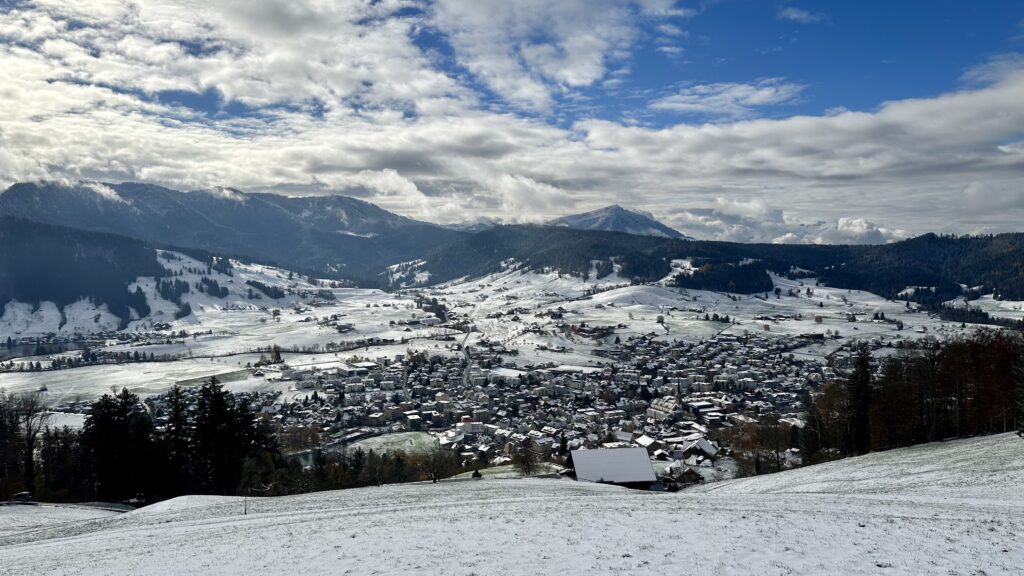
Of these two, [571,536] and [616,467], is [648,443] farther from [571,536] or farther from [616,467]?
[571,536]

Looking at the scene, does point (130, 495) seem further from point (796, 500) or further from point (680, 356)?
point (680, 356)

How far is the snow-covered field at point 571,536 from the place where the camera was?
39.4 feet

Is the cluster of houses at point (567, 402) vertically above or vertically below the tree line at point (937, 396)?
below

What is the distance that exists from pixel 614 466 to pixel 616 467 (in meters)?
0.17

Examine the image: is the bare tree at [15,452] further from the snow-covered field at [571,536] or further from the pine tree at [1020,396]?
the pine tree at [1020,396]

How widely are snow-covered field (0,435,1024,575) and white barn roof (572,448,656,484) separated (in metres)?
18.2

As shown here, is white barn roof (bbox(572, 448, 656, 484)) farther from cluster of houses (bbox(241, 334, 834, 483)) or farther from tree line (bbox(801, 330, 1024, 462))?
tree line (bbox(801, 330, 1024, 462))

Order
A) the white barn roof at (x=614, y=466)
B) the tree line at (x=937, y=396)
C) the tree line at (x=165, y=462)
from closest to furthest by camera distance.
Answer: the tree line at (x=165, y=462), the tree line at (x=937, y=396), the white barn roof at (x=614, y=466)

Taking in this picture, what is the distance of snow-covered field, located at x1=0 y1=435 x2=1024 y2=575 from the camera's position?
12023 mm

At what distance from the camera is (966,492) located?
20625 mm

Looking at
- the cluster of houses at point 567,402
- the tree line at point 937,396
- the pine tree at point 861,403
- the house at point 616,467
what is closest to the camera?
the tree line at point 937,396

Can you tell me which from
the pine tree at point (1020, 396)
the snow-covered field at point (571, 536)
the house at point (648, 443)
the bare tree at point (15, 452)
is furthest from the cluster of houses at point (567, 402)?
the bare tree at point (15, 452)

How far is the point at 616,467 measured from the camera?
4166 centimetres

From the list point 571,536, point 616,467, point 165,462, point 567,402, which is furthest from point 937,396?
point 567,402
